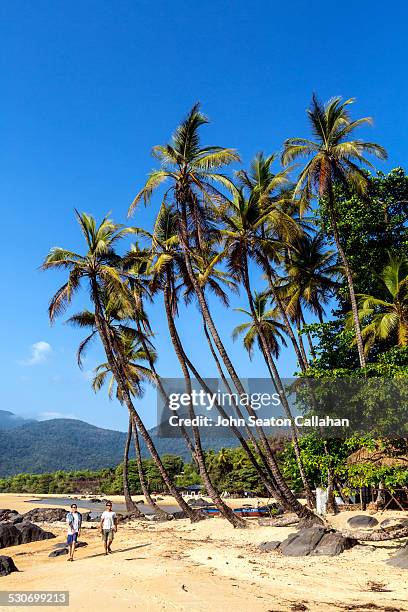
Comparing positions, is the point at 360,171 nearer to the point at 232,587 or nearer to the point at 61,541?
the point at 232,587

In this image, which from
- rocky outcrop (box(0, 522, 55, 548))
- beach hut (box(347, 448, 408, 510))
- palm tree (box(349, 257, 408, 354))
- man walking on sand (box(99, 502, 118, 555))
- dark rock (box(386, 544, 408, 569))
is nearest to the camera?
dark rock (box(386, 544, 408, 569))

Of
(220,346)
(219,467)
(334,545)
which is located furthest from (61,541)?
(219,467)

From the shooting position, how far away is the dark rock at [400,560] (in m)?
11.1

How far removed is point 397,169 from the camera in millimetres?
22875

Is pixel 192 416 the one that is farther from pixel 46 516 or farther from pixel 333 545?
pixel 46 516

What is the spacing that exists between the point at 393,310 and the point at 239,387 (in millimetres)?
6570

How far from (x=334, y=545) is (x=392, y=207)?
15445 mm

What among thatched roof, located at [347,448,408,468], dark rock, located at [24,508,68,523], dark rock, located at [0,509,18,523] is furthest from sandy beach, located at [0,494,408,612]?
dark rock, located at [0,509,18,523]

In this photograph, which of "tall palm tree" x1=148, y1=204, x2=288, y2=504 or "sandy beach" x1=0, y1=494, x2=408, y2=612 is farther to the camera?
"tall palm tree" x1=148, y1=204, x2=288, y2=504

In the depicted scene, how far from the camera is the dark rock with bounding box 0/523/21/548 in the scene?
20.1 meters

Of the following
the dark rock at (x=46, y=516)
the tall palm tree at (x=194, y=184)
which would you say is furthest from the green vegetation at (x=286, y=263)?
the dark rock at (x=46, y=516)

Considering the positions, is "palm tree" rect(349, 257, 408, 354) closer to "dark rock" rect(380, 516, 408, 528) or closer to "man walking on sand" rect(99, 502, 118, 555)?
"dark rock" rect(380, 516, 408, 528)

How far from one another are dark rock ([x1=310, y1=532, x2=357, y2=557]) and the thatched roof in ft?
7.38

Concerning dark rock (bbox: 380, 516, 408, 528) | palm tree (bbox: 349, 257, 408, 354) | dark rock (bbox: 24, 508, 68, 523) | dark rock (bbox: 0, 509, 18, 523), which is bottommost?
dark rock (bbox: 0, 509, 18, 523)
